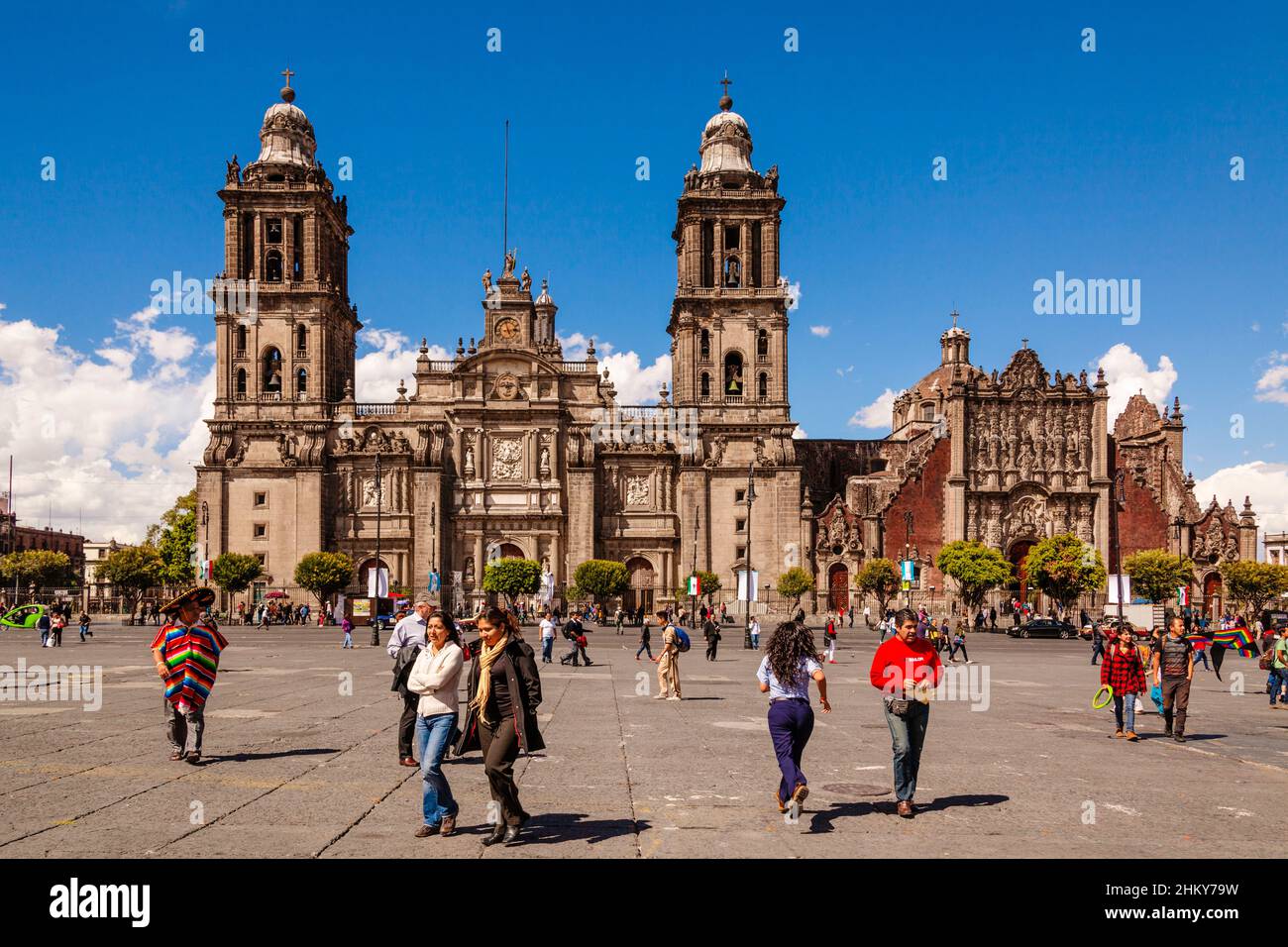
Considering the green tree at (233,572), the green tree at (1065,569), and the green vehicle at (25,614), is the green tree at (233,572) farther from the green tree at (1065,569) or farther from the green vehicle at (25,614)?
the green tree at (1065,569)

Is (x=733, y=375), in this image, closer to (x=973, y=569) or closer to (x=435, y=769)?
(x=973, y=569)

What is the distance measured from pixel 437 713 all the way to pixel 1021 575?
73203mm

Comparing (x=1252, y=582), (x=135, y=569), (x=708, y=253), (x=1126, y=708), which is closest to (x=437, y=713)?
(x=1126, y=708)

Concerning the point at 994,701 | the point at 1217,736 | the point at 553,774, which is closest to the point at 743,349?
the point at 994,701

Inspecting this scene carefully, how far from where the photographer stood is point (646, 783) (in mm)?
12898

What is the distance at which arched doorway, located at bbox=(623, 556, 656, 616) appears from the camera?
76875 mm

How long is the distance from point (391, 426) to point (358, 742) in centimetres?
6341

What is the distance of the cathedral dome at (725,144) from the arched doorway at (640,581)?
25889 mm

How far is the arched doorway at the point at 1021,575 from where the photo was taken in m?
77.4

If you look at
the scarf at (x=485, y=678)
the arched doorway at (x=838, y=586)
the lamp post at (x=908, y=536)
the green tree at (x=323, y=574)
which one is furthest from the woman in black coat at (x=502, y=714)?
the lamp post at (x=908, y=536)

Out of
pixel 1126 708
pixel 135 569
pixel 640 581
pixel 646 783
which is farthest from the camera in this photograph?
pixel 135 569

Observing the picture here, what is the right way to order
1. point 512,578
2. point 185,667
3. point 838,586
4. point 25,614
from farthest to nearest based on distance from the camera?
1. point 838,586
2. point 512,578
3. point 25,614
4. point 185,667

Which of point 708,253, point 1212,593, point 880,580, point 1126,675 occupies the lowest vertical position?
point 1212,593
